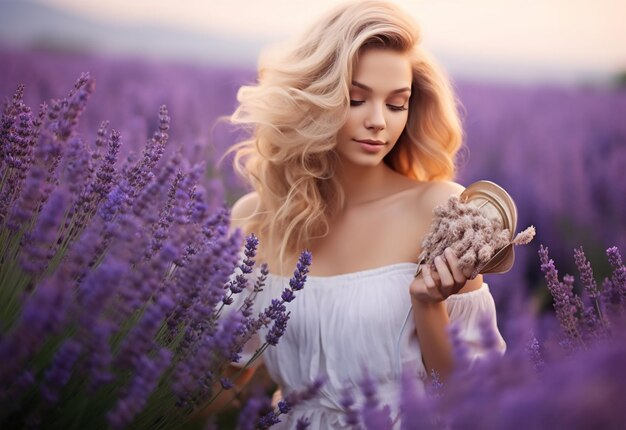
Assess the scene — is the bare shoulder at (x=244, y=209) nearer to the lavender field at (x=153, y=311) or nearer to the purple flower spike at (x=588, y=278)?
the lavender field at (x=153, y=311)

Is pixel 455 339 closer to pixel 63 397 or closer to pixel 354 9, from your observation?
pixel 63 397

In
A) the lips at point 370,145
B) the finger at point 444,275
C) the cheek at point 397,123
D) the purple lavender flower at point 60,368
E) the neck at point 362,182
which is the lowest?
the purple lavender flower at point 60,368

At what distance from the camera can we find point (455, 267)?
5.02ft

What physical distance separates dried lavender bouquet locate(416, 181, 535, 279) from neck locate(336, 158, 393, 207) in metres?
0.39

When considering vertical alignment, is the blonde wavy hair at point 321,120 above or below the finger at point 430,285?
above

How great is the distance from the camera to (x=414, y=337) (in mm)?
1849

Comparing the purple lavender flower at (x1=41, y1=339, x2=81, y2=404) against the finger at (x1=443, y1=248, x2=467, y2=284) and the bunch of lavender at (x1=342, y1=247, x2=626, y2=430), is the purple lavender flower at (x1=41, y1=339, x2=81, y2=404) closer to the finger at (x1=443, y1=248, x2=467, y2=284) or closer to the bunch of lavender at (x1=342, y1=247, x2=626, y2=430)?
the bunch of lavender at (x1=342, y1=247, x2=626, y2=430)

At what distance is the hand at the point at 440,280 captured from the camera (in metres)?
1.53

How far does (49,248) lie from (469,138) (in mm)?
4981

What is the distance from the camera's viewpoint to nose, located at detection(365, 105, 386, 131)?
181 cm

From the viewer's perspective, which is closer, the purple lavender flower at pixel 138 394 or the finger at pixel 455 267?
the purple lavender flower at pixel 138 394

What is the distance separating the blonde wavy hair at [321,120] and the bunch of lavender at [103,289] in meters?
0.54

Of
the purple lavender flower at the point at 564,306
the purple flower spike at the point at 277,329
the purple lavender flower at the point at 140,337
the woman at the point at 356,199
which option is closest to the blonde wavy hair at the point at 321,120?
the woman at the point at 356,199

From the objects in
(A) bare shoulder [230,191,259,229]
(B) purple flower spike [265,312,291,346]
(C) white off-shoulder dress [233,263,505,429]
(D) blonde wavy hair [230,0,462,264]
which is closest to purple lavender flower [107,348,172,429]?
(B) purple flower spike [265,312,291,346]
